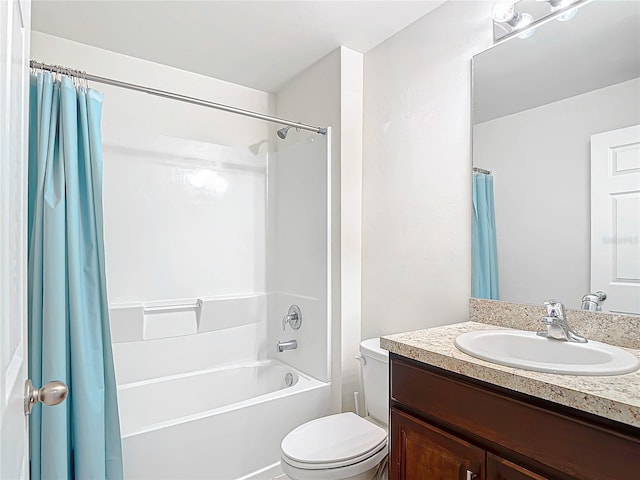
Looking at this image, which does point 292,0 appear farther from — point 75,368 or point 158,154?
point 75,368

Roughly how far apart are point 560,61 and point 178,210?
216 centimetres

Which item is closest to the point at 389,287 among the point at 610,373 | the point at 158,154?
the point at 610,373

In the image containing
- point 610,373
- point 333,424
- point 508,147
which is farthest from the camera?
point 333,424

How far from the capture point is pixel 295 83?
2701mm

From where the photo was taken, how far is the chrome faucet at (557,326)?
1.28 metres

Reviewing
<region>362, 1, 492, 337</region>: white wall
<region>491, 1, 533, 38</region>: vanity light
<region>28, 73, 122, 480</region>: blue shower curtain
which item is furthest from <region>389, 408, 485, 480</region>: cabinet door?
<region>491, 1, 533, 38</region>: vanity light

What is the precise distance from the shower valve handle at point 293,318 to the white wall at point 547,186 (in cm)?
133

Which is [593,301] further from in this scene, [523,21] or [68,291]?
[68,291]

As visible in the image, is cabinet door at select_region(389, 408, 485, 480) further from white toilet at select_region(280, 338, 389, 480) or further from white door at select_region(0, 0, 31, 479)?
white door at select_region(0, 0, 31, 479)

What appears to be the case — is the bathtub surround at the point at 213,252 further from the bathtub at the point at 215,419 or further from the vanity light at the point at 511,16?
the vanity light at the point at 511,16

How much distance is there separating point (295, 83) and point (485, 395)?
7.57 ft

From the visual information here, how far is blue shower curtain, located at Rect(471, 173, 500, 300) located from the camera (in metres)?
1.67

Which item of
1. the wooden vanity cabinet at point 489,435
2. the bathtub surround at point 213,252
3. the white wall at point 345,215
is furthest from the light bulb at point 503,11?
the wooden vanity cabinet at point 489,435

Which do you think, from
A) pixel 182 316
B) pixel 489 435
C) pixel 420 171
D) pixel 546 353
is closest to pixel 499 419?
pixel 489 435
